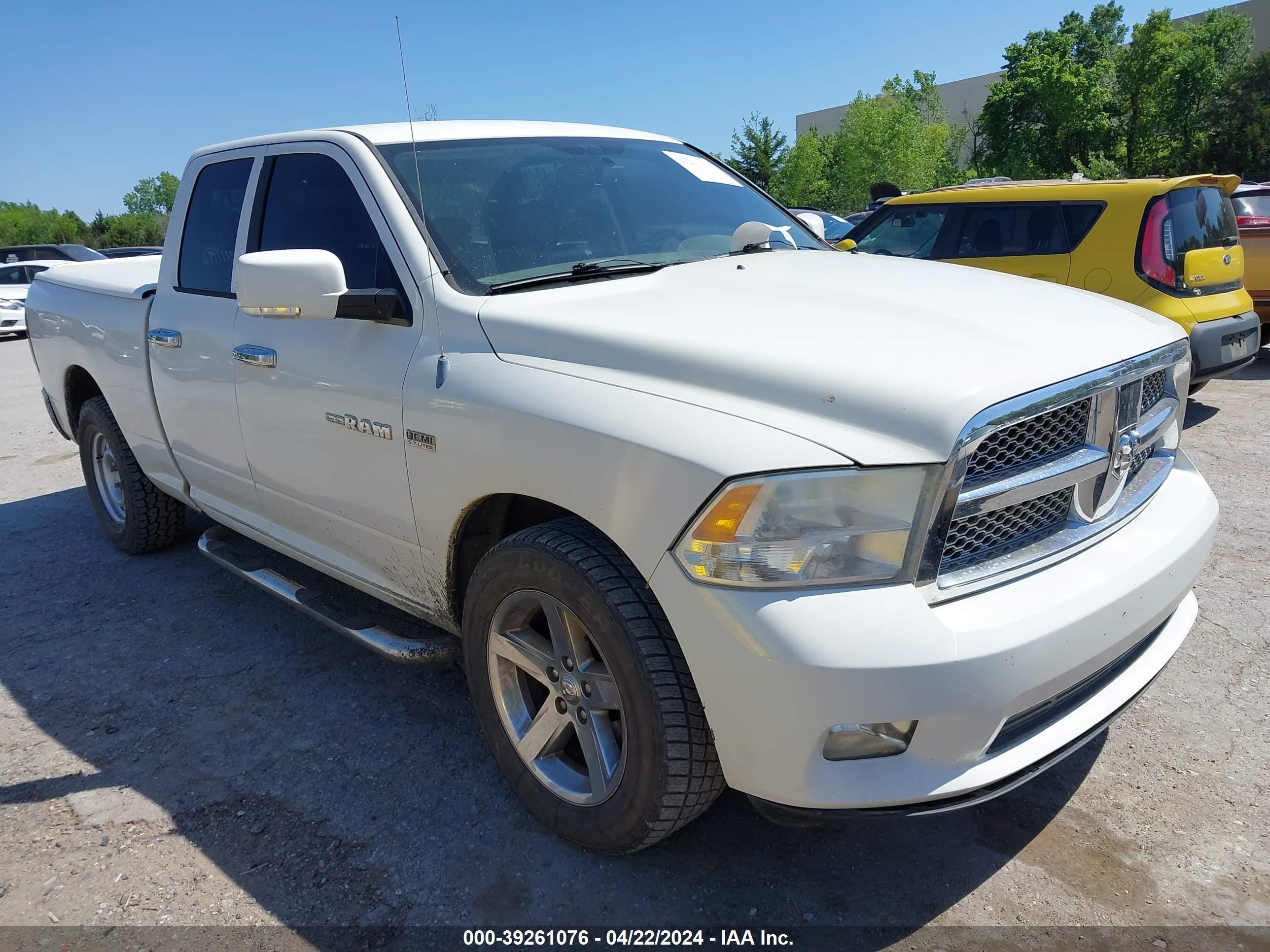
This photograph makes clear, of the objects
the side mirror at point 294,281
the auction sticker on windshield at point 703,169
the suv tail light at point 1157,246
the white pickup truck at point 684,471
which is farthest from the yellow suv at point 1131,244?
the side mirror at point 294,281

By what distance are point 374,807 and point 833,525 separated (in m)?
1.70

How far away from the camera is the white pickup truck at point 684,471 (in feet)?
6.04

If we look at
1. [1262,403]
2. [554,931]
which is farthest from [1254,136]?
[554,931]

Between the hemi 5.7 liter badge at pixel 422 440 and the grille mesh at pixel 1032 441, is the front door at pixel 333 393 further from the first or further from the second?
the grille mesh at pixel 1032 441

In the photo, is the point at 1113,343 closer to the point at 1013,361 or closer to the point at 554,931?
the point at 1013,361

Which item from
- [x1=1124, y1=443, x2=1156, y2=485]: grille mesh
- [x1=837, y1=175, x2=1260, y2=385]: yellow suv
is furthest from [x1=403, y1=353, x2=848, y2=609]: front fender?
[x1=837, y1=175, x2=1260, y2=385]: yellow suv

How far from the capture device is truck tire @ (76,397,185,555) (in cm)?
465

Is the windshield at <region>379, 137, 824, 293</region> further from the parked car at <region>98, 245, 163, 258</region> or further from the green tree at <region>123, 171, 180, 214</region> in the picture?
the green tree at <region>123, 171, 180, 214</region>

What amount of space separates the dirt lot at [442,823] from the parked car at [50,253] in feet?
61.4

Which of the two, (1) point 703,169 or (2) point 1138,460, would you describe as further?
(1) point 703,169

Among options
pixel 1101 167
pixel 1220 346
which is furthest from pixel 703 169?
pixel 1101 167

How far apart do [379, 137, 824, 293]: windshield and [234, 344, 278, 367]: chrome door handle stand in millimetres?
777

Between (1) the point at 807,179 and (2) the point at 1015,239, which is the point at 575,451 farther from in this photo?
(1) the point at 807,179

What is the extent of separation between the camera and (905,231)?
24.0 feet
